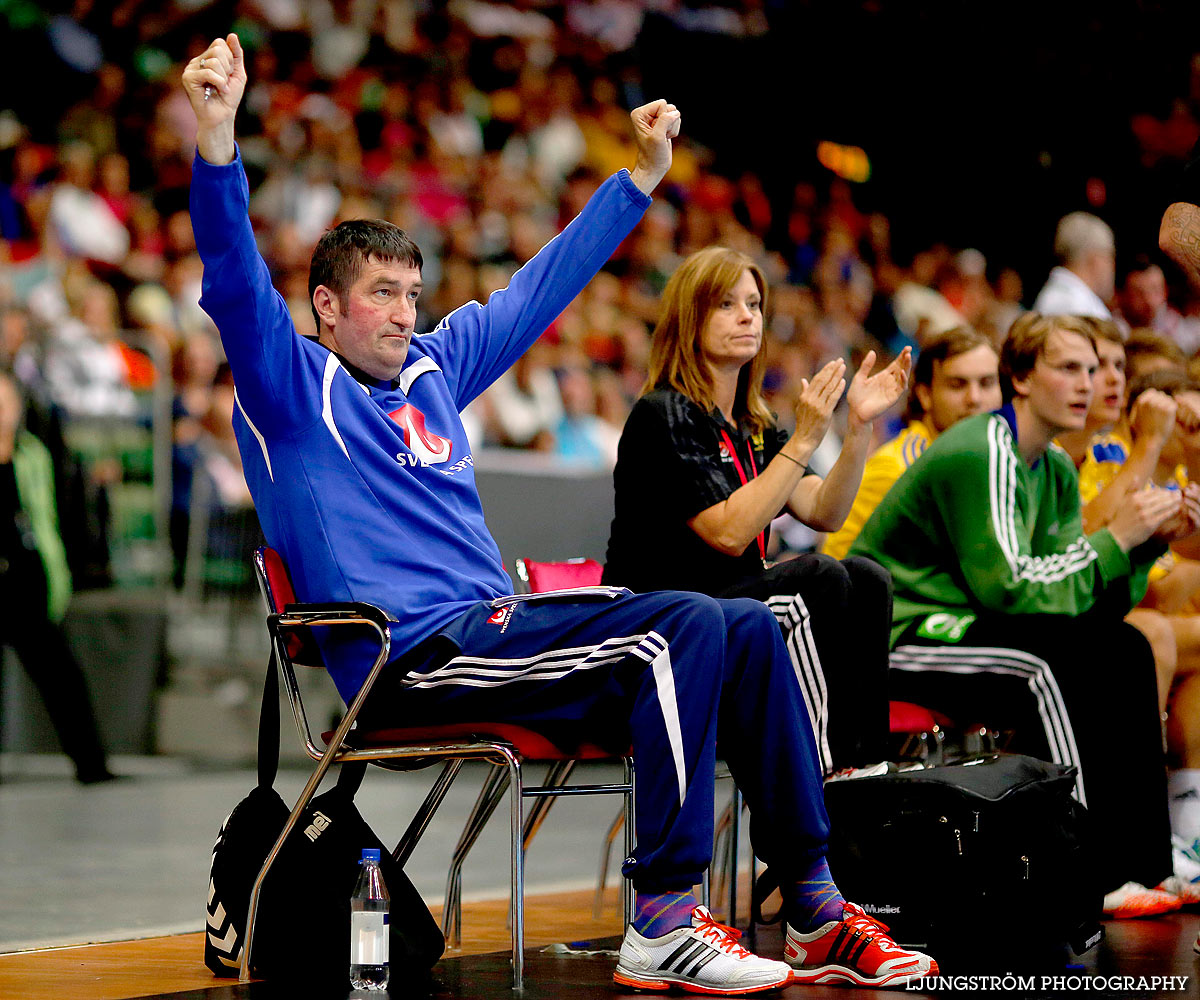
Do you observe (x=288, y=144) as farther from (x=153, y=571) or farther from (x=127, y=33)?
(x=153, y=571)

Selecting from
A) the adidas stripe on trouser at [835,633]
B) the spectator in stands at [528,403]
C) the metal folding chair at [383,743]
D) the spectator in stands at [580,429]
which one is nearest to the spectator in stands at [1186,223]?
the adidas stripe on trouser at [835,633]

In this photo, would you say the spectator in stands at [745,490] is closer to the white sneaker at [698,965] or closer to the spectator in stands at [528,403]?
the white sneaker at [698,965]

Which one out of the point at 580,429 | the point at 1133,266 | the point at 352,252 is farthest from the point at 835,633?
the point at 1133,266

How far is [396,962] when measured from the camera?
2.50 metres

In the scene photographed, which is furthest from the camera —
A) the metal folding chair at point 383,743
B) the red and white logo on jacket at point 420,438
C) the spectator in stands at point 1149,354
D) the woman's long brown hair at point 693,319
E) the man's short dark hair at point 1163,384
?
the spectator in stands at point 1149,354

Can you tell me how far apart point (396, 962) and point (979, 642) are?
1.67 meters

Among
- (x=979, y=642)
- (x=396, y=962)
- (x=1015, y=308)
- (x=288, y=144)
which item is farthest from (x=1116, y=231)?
(x=396, y=962)

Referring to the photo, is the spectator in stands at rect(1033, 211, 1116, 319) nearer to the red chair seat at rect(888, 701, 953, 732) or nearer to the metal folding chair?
the red chair seat at rect(888, 701, 953, 732)

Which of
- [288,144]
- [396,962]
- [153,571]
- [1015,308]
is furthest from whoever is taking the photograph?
[1015,308]

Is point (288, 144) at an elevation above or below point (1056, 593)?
above

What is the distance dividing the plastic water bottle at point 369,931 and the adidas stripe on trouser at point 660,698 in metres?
0.30

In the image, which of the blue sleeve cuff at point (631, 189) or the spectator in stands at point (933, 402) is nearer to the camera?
the blue sleeve cuff at point (631, 189)

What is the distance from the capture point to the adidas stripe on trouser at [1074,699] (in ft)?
11.3

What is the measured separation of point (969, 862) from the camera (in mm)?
2748
